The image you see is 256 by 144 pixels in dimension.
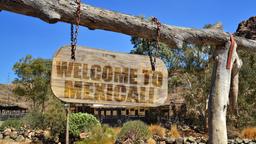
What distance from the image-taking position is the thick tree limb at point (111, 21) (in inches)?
168

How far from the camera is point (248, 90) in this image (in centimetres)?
2656

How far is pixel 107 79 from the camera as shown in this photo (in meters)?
4.85

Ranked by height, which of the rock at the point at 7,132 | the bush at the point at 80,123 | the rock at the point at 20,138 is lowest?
the rock at the point at 20,138

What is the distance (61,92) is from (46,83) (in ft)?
137

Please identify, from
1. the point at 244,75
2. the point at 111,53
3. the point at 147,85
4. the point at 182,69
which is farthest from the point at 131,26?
the point at 182,69

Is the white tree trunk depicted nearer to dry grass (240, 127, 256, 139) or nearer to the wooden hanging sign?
the wooden hanging sign

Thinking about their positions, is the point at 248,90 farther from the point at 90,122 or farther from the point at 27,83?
the point at 27,83

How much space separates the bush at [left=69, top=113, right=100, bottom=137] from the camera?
2208 centimetres

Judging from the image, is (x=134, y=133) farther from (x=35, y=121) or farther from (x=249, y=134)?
(x=35, y=121)

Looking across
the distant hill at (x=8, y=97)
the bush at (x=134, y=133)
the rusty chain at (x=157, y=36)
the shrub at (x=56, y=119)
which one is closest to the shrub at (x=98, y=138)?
the bush at (x=134, y=133)

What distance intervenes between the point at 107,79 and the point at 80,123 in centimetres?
1831

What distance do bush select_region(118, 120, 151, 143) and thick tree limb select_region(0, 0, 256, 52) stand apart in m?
12.9

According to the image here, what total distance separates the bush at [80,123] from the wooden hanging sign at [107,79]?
17.4 meters

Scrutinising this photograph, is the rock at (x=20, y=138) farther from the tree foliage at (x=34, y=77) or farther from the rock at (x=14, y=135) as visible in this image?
→ the tree foliage at (x=34, y=77)
